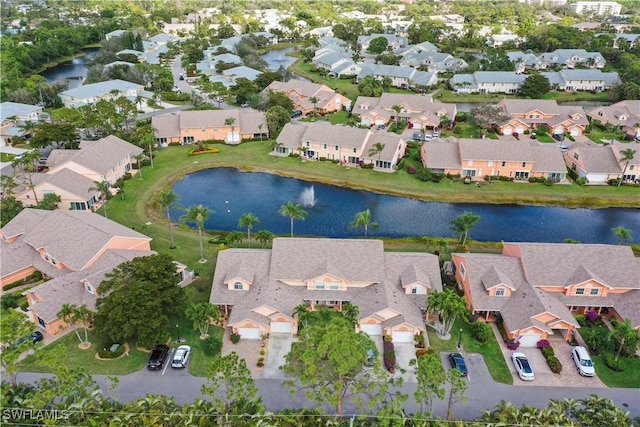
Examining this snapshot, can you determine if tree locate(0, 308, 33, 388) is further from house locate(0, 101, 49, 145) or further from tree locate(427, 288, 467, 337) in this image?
house locate(0, 101, 49, 145)

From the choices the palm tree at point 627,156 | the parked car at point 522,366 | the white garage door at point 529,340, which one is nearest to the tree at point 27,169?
the parked car at point 522,366

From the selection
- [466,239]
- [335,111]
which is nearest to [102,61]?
[335,111]

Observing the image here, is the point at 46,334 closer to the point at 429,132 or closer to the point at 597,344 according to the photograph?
the point at 597,344

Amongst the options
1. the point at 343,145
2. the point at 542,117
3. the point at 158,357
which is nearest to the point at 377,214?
the point at 343,145

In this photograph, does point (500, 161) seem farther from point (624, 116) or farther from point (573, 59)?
point (573, 59)

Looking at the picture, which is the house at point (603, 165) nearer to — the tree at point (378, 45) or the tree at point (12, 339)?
the tree at point (12, 339)

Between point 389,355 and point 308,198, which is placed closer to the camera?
point 389,355
